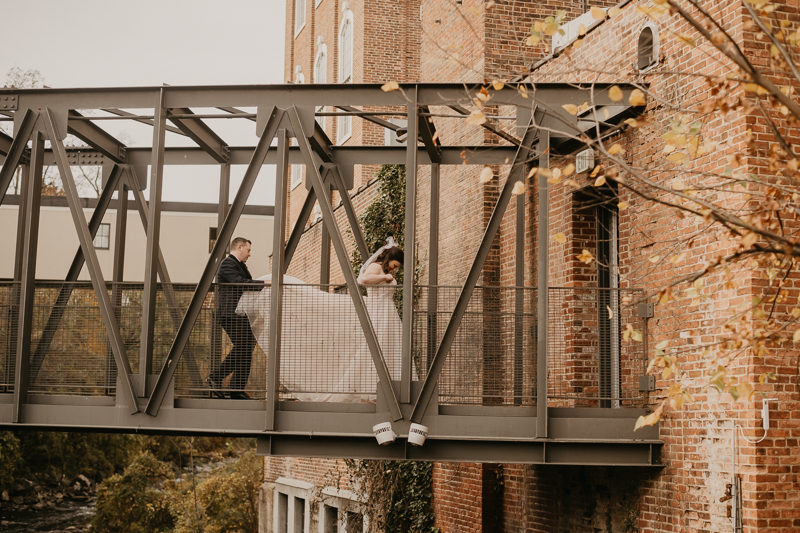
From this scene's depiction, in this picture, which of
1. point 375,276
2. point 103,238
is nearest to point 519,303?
point 375,276

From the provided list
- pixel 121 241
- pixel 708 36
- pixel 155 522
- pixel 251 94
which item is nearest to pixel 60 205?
pixel 155 522

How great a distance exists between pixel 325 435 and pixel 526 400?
2.70 m

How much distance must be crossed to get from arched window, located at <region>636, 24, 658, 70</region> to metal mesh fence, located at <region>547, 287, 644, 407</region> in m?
2.56

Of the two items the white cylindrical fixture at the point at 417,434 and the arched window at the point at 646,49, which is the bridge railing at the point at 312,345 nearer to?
the white cylindrical fixture at the point at 417,434

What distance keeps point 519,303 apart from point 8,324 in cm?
570

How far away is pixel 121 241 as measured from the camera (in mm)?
11484

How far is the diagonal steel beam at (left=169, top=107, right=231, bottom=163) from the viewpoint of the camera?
382 inches

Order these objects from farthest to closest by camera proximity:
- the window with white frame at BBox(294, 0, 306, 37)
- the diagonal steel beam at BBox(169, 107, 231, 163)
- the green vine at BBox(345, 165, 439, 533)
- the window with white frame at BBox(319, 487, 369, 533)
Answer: the window with white frame at BBox(294, 0, 306, 37) < the window with white frame at BBox(319, 487, 369, 533) < the green vine at BBox(345, 165, 439, 533) < the diagonal steel beam at BBox(169, 107, 231, 163)

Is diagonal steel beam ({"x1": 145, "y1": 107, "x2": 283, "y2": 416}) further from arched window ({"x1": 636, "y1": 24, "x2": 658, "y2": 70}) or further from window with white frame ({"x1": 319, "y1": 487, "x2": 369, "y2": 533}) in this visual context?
window with white frame ({"x1": 319, "y1": 487, "x2": 369, "y2": 533})

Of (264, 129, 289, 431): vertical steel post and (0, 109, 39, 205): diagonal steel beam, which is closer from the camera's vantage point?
(264, 129, 289, 431): vertical steel post

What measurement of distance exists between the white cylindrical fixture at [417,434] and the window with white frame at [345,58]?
55.1ft

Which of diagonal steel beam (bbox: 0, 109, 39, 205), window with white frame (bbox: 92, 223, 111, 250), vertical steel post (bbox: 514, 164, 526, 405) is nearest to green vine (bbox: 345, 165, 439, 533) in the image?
vertical steel post (bbox: 514, 164, 526, 405)

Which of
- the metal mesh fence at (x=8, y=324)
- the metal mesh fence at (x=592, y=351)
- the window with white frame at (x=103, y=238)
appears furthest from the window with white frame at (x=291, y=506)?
the window with white frame at (x=103, y=238)

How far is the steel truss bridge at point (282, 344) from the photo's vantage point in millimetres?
8492
